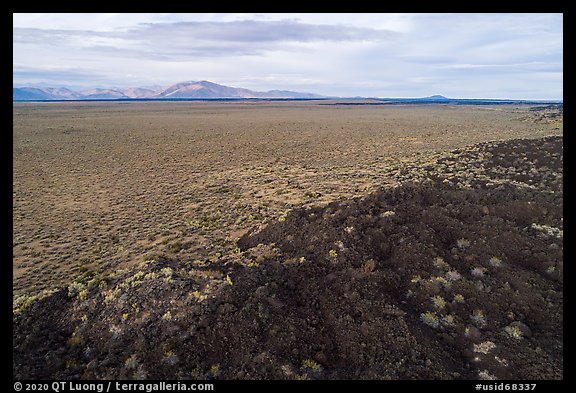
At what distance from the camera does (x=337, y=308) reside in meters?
9.29

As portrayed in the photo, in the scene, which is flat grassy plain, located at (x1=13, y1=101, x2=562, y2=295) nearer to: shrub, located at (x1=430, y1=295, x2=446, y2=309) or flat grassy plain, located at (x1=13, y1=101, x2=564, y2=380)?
flat grassy plain, located at (x1=13, y1=101, x2=564, y2=380)

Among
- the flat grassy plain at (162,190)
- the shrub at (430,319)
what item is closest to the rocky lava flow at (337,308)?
the shrub at (430,319)

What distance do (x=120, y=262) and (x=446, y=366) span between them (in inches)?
429

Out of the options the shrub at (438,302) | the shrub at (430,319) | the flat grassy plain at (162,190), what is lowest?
the shrub at (430,319)

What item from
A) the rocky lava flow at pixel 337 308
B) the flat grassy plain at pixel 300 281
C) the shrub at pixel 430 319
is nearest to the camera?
the rocky lava flow at pixel 337 308

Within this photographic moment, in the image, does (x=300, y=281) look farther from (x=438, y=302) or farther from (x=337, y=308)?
(x=438, y=302)

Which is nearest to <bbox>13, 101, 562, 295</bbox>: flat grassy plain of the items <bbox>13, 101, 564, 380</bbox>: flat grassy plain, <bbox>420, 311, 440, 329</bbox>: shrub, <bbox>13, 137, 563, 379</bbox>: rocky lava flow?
<bbox>13, 101, 564, 380</bbox>: flat grassy plain

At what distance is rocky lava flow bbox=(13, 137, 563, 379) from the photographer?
7.75 metres

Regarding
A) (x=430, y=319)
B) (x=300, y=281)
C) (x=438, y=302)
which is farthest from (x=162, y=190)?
(x=430, y=319)

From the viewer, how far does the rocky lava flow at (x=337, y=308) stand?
25.4 ft

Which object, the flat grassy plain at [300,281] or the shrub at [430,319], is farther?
the shrub at [430,319]

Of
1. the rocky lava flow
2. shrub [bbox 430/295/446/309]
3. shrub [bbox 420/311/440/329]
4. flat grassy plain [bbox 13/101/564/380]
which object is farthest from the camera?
shrub [bbox 430/295/446/309]

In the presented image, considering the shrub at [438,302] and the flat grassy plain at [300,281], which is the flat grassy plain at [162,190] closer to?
the flat grassy plain at [300,281]
